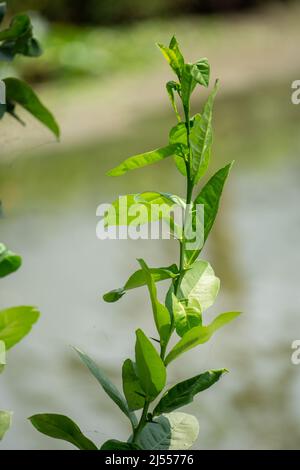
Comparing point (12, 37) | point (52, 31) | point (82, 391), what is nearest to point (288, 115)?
point (52, 31)

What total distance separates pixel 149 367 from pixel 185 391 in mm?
31

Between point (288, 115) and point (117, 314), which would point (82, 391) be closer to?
point (117, 314)

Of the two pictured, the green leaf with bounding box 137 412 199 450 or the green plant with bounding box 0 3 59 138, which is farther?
the green plant with bounding box 0 3 59 138

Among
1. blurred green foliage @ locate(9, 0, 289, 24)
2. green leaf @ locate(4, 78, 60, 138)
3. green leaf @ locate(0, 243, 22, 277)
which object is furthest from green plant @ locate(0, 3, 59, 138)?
blurred green foliage @ locate(9, 0, 289, 24)

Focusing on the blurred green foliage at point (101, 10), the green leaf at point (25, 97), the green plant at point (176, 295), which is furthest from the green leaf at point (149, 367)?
the blurred green foliage at point (101, 10)

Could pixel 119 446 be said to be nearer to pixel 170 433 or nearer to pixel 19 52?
pixel 170 433

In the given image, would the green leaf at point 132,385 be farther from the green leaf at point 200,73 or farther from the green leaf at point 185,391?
the green leaf at point 200,73

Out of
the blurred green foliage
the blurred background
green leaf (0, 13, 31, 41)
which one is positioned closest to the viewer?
green leaf (0, 13, 31, 41)

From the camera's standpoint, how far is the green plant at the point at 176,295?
0.48m

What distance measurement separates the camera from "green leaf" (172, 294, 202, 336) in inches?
19.0

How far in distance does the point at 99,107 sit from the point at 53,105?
27cm

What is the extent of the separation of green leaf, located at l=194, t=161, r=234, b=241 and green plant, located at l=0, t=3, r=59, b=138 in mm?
171

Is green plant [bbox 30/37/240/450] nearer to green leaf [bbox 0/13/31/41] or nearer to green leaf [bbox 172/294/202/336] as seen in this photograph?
green leaf [bbox 172/294/202/336]

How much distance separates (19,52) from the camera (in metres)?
0.63
